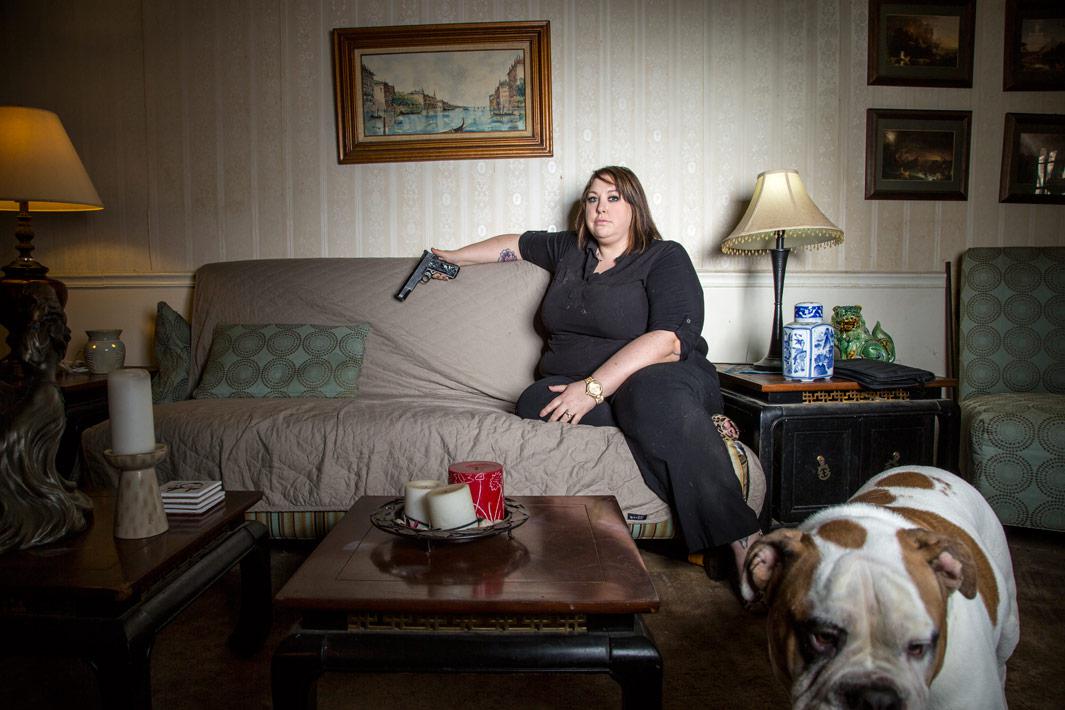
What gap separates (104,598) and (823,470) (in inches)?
76.5

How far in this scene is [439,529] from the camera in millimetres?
1141

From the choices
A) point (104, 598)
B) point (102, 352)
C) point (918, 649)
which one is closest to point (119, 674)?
point (104, 598)

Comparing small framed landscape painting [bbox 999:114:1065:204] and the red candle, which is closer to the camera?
the red candle

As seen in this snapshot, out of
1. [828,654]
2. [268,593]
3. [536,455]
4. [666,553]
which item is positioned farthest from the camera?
[666,553]

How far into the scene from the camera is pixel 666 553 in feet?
6.81

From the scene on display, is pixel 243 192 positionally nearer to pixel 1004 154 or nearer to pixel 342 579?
pixel 342 579

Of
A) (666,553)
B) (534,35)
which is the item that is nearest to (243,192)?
(534,35)

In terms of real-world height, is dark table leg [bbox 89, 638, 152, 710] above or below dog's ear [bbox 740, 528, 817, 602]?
below

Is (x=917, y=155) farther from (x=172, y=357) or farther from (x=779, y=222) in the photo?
(x=172, y=357)

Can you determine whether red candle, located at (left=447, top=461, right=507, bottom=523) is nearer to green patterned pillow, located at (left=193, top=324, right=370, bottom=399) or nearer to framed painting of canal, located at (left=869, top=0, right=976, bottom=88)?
green patterned pillow, located at (left=193, top=324, right=370, bottom=399)

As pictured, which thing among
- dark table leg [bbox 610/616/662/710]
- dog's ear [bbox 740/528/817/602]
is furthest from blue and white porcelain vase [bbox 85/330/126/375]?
dog's ear [bbox 740/528/817/602]

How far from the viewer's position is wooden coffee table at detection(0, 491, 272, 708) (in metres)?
1.01

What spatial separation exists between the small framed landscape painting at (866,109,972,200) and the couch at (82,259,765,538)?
1.54 meters

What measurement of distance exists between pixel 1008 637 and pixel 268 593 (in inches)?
59.2
